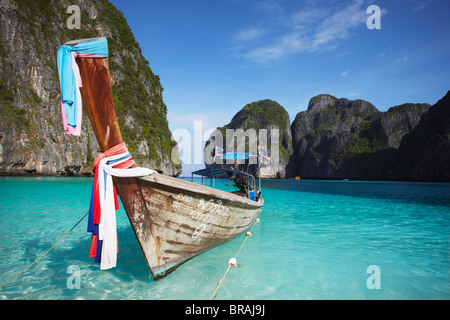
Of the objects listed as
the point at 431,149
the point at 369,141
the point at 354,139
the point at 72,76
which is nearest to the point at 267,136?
the point at 354,139

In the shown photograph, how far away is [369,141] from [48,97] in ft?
374

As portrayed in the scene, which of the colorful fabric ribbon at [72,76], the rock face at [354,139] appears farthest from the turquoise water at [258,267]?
the rock face at [354,139]

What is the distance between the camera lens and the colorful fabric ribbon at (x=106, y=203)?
3.38 metres

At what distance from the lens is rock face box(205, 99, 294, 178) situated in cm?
11350

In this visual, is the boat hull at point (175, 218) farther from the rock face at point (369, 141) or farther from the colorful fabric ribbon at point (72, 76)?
the rock face at point (369, 141)

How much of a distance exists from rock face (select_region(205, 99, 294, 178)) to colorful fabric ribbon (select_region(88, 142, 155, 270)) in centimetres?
Result: 10635

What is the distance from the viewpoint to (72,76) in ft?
9.59

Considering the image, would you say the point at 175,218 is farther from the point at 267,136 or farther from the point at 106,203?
the point at 267,136

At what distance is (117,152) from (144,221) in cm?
133

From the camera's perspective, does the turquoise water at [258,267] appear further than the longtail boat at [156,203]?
Yes

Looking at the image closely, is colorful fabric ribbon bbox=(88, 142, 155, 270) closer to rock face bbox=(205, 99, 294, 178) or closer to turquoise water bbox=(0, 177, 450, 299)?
turquoise water bbox=(0, 177, 450, 299)

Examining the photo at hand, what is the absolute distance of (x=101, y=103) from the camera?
125 inches

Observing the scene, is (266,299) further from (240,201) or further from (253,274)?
(240,201)

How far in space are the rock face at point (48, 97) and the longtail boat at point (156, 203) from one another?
41978 mm
